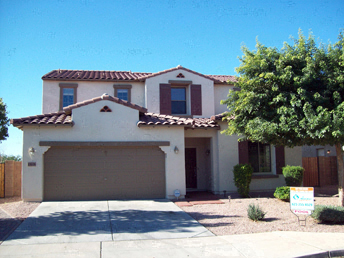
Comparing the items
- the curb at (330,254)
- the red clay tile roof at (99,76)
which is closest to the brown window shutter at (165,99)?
the red clay tile roof at (99,76)

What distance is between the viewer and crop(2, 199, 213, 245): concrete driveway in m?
7.74

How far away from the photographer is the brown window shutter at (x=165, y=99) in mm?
16609

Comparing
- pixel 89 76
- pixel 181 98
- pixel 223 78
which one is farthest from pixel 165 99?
pixel 89 76

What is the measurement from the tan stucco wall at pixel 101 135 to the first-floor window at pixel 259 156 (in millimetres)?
4284

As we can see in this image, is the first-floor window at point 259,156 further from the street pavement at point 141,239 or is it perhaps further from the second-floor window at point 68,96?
the second-floor window at point 68,96

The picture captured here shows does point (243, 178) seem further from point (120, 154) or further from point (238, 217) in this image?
point (120, 154)

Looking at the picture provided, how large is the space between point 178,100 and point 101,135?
219 inches

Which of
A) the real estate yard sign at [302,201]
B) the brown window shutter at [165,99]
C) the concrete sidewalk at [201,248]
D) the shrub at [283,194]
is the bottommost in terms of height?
the concrete sidewalk at [201,248]

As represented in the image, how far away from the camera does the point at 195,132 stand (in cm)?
1523

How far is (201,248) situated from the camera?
7.00 m

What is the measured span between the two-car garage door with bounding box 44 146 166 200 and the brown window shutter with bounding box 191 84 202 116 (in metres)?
4.18

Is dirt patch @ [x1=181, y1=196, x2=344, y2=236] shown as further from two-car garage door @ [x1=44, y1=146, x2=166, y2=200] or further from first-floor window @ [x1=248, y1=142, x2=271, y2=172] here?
first-floor window @ [x1=248, y1=142, x2=271, y2=172]

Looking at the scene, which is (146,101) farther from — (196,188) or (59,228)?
(59,228)

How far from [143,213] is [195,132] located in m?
5.86
